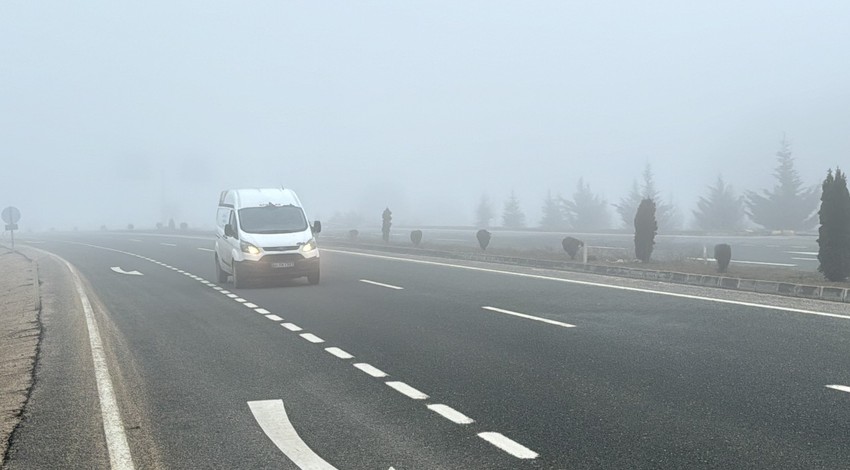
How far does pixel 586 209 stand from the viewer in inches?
3081

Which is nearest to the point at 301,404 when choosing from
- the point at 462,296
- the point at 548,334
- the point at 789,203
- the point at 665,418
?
the point at 665,418

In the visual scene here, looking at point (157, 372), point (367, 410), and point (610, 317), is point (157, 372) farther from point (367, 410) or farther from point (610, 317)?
point (610, 317)

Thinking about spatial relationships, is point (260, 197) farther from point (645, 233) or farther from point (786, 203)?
point (786, 203)

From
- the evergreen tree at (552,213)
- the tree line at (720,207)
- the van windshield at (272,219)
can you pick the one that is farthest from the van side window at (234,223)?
the evergreen tree at (552,213)

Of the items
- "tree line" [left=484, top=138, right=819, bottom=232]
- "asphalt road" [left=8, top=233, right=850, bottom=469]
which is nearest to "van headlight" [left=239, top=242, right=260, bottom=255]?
"asphalt road" [left=8, top=233, right=850, bottom=469]

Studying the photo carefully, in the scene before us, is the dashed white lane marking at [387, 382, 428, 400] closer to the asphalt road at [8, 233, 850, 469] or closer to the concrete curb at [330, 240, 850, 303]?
the asphalt road at [8, 233, 850, 469]

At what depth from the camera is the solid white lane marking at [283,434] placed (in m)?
5.01

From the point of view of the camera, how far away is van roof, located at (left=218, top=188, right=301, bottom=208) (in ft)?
63.9

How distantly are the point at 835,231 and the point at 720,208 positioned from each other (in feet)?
171

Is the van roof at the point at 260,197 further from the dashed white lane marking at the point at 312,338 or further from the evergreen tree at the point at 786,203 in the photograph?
the evergreen tree at the point at 786,203

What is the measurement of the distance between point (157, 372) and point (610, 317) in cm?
675

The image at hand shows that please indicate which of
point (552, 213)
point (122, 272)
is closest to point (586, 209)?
point (552, 213)

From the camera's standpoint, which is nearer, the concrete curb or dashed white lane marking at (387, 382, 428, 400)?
dashed white lane marking at (387, 382, 428, 400)

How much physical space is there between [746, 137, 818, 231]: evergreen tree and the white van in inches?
1860
